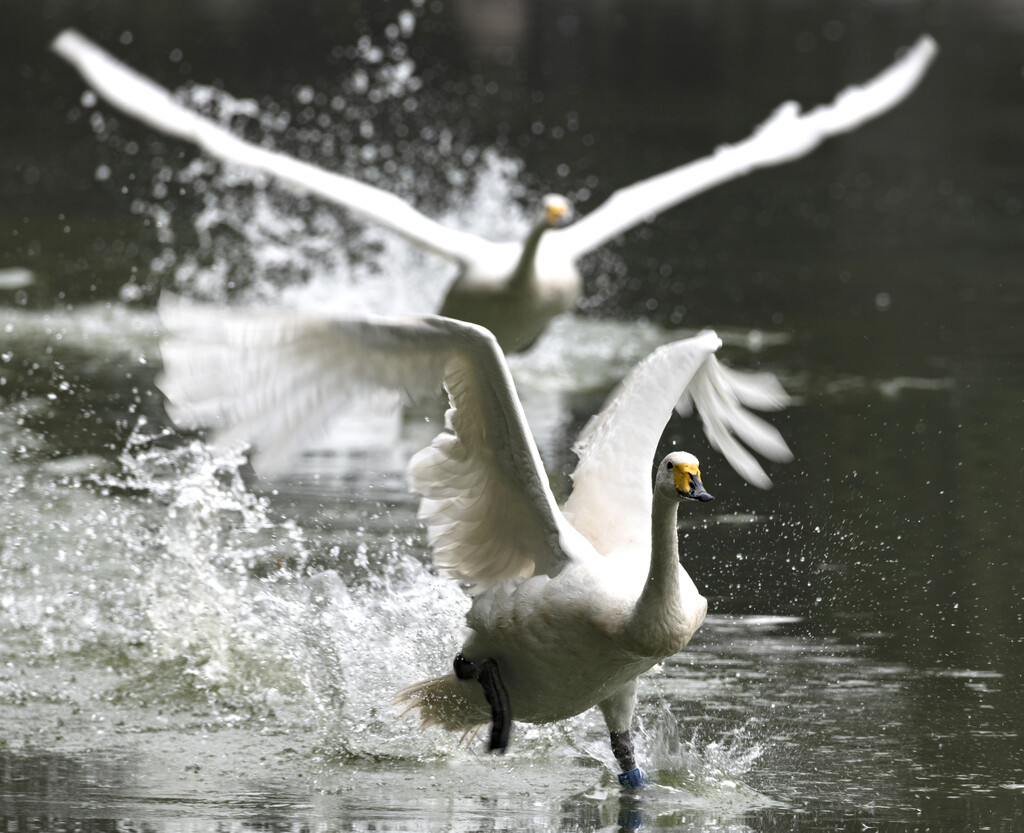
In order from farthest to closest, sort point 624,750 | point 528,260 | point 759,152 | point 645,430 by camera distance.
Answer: point 528,260, point 759,152, point 645,430, point 624,750

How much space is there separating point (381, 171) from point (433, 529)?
1165 centimetres

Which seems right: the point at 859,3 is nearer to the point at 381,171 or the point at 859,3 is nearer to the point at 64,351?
the point at 381,171

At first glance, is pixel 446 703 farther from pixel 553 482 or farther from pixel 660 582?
pixel 553 482

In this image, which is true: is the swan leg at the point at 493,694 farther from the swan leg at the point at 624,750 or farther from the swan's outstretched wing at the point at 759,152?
the swan's outstretched wing at the point at 759,152

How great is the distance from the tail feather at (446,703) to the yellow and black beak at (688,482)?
3.80 ft

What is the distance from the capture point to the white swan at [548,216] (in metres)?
9.22

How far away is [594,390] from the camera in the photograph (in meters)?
10.4

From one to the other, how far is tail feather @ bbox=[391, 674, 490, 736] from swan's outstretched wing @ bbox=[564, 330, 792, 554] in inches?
25.0

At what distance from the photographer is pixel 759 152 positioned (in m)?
9.23

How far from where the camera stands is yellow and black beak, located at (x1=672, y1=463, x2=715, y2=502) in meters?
5.02

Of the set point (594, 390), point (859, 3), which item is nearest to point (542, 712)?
point (594, 390)

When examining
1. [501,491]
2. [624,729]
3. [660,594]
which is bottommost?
[624,729]

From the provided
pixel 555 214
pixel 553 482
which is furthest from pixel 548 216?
pixel 553 482

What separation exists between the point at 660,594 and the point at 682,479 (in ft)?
1.14
